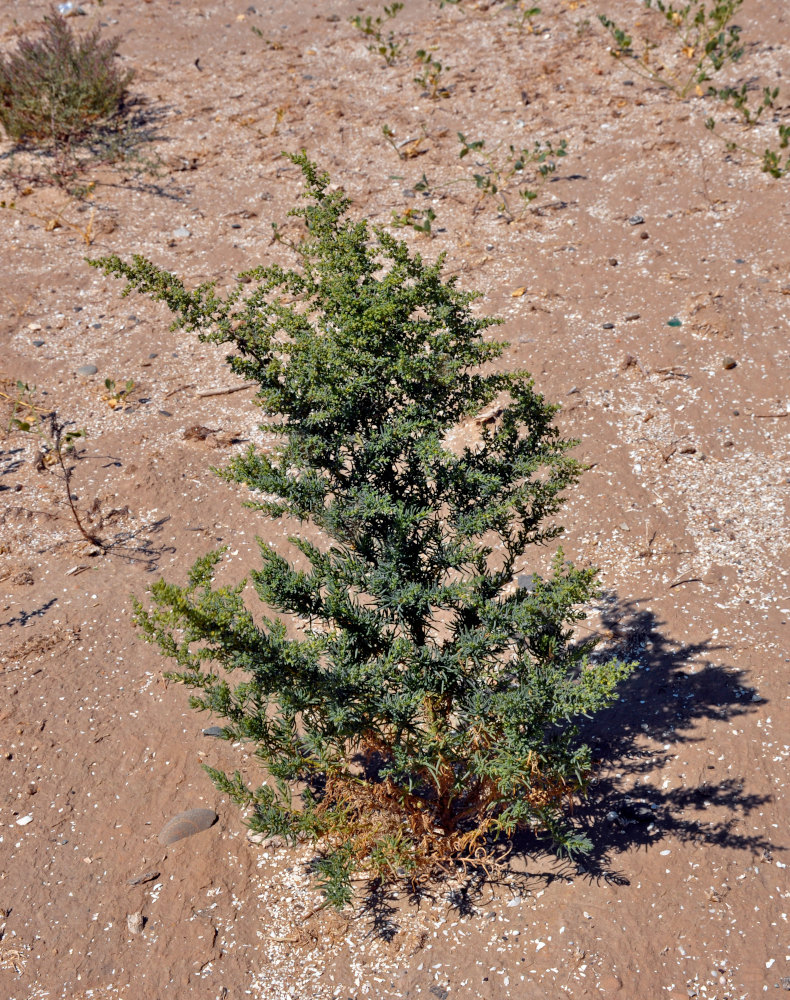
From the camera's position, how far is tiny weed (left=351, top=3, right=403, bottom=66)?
1084 cm

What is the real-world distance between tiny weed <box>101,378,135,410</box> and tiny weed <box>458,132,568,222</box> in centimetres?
415

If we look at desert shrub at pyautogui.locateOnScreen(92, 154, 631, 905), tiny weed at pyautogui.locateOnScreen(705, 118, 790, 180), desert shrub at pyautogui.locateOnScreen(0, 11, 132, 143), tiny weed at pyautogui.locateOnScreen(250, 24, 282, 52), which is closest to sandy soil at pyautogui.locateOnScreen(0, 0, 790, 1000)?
tiny weed at pyautogui.locateOnScreen(250, 24, 282, 52)

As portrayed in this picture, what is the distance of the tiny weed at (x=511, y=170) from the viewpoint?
8.48 metres

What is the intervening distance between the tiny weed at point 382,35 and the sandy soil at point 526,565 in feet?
0.54

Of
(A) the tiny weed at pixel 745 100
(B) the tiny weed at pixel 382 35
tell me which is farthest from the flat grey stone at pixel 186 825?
(B) the tiny weed at pixel 382 35

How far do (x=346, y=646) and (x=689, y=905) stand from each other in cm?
202

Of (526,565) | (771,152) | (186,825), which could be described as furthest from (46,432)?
(771,152)

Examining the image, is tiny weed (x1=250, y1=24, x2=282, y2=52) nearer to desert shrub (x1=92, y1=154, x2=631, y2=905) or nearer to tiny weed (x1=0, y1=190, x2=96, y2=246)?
tiny weed (x1=0, y1=190, x2=96, y2=246)

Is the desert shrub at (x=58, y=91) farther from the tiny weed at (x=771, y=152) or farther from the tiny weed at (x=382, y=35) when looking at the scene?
the tiny weed at (x=771, y=152)

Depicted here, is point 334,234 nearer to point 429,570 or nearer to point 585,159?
point 429,570

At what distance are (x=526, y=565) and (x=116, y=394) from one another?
4002 mm

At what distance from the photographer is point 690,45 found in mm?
9711

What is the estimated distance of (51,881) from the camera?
13.7ft

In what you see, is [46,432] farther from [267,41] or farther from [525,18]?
[525,18]
